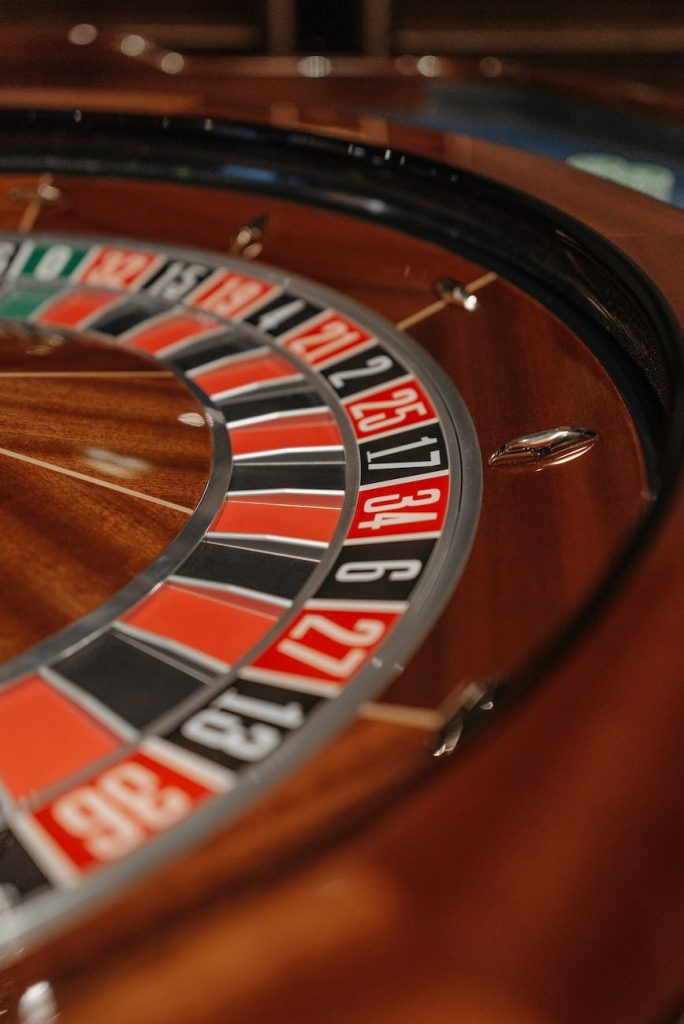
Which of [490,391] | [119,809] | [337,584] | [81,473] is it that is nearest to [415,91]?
[490,391]

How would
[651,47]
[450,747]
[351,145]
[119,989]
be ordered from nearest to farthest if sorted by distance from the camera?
[119,989], [450,747], [351,145], [651,47]

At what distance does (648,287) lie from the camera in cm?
117

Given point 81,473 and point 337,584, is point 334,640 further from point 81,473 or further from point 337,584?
point 81,473

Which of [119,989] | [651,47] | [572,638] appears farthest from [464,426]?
[651,47]

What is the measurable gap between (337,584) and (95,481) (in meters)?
0.32

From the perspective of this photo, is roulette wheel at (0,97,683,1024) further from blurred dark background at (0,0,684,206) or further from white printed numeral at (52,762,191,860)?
blurred dark background at (0,0,684,206)

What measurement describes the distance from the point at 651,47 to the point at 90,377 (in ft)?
13.7

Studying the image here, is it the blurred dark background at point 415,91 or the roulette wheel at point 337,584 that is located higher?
the blurred dark background at point 415,91

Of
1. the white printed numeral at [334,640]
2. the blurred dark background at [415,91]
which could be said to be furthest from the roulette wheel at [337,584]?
the blurred dark background at [415,91]

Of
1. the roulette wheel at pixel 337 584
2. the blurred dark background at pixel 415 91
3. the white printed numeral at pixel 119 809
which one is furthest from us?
the blurred dark background at pixel 415 91

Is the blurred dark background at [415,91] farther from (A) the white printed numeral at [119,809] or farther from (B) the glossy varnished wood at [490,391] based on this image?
(A) the white printed numeral at [119,809]

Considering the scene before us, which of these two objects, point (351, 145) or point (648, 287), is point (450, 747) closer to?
point (648, 287)

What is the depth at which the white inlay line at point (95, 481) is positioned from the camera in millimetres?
1042

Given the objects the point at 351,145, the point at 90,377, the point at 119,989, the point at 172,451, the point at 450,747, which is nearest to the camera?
the point at 119,989
